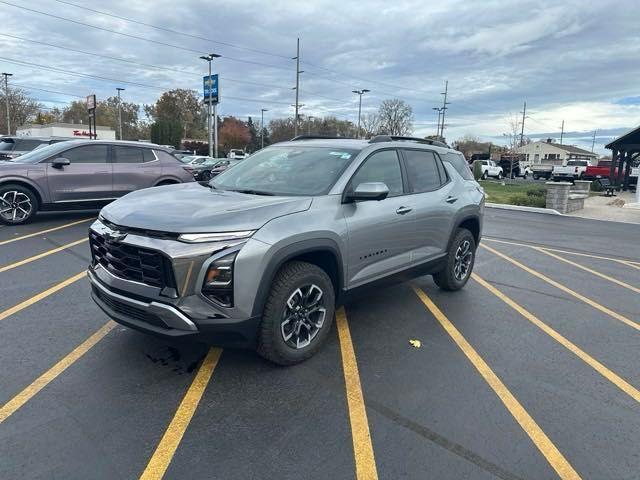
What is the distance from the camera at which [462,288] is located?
19.4 feet

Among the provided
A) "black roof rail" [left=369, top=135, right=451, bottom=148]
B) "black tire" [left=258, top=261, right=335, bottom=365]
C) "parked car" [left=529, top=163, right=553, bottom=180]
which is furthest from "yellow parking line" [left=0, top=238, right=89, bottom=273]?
"parked car" [left=529, top=163, right=553, bottom=180]

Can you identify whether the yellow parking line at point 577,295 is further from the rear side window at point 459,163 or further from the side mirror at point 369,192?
the side mirror at point 369,192

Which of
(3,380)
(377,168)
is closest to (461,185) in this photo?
(377,168)

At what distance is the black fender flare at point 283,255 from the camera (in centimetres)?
309

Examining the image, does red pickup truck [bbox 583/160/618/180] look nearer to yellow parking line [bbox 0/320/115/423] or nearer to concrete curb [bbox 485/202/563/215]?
concrete curb [bbox 485/202/563/215]

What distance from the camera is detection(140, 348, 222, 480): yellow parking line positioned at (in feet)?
7.86

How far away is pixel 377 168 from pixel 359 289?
4.00 ft

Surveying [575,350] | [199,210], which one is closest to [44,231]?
[199,210]

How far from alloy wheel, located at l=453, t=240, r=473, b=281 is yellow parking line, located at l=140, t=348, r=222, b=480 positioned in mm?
→ 3299

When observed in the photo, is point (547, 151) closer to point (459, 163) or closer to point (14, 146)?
point (14, 146)

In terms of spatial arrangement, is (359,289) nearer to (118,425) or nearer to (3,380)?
(118,425)

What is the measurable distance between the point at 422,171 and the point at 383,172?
818mm

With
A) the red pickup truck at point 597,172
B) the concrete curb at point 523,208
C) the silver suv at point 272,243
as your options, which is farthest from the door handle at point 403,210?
the red pickup truck at point 597,172

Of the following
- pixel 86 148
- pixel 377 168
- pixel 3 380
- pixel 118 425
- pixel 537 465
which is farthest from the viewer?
pixel 86 148
